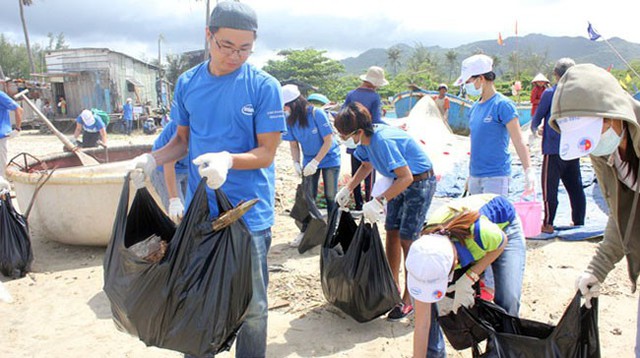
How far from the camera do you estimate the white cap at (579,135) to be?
4.28 feet

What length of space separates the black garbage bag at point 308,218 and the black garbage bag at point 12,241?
87.0 inches

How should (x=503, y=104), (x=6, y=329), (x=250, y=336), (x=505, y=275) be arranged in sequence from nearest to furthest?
(x=250, y=336), (x=505, y=275), (x=6, y=329), (x=503, y=104)

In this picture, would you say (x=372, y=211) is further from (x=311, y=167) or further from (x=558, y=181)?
(x=558, y=181)

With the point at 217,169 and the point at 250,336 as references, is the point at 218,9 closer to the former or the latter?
the point at 217,169

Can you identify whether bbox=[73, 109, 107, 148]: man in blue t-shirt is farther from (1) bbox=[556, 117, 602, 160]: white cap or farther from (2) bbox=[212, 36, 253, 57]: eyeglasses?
(1) bbox=[556, 117, 602, 160]: white cap

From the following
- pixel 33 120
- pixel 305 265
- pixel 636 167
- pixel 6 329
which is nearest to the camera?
pixel 636 167

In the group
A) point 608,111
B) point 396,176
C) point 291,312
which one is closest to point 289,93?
point 396,176

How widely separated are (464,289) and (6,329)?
2777 mm

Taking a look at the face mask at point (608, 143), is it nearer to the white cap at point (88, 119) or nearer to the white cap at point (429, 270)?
the white cap at point (429, 270)

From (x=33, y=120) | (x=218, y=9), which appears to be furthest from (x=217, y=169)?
(x=33, y=120)

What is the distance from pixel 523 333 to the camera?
182 centimetres

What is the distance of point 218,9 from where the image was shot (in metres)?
1.70

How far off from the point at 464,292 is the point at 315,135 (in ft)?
8.76

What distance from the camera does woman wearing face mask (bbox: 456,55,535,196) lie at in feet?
10.8
